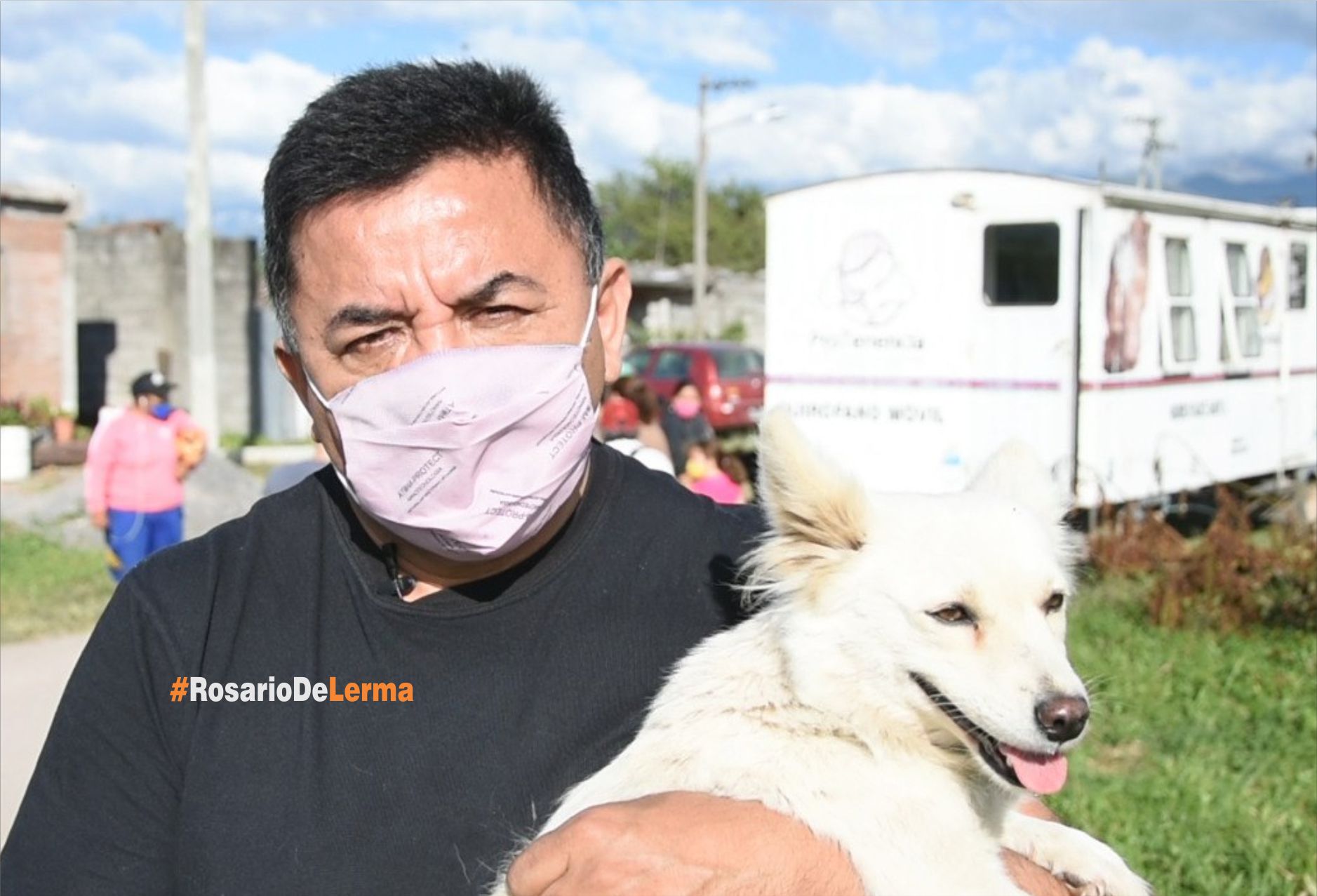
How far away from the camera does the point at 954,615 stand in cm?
226

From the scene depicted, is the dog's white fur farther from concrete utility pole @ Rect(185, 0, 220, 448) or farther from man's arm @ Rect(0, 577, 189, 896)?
concrete utility pole @ Rect(185, 0, 220, 448)

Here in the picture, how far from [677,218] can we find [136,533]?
6213 cm

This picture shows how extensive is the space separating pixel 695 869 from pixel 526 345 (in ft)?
2.79

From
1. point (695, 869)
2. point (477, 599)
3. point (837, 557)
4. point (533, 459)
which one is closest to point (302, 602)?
point (477, 599)

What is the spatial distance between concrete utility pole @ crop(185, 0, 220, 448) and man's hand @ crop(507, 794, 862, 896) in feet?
55.2

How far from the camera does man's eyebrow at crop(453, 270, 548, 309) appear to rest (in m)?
2.00

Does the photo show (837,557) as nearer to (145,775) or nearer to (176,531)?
(145,775)

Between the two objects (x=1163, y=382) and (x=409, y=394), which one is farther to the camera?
(x=1163, y=382)

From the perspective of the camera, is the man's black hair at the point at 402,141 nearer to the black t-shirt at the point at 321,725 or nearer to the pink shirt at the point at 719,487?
the black t-shirt at the point at 321,725

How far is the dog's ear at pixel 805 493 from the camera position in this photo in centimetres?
228

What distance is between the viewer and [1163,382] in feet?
41.6

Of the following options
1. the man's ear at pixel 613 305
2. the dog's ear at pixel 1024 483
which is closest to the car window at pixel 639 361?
the dog's ear at pixel 1024 483

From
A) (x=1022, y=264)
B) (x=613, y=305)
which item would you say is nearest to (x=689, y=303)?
(x=1022, y=264)

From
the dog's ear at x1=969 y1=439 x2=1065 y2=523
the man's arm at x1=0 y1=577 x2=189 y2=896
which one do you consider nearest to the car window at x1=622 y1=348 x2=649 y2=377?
the dog's ear at x1=969 y1=439 x2=1065 y2=523
